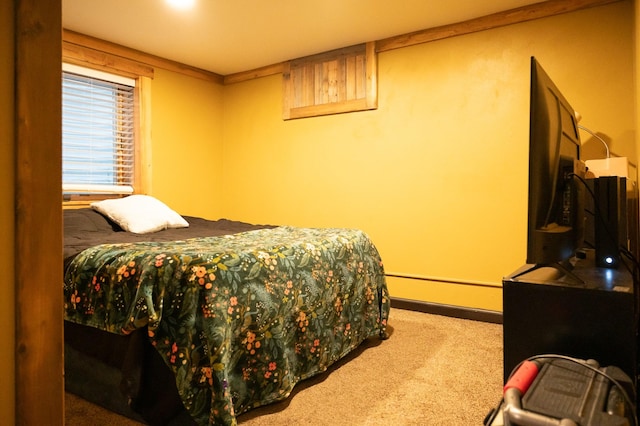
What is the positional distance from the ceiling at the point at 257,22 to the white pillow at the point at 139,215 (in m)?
1.35

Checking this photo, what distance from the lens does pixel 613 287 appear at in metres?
1.18

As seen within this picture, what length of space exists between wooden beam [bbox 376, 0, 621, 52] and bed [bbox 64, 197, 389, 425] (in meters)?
2.01

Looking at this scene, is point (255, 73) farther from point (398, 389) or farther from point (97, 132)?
point (398, 389)

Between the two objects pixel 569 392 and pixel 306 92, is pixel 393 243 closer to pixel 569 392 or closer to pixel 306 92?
pixel 306 92

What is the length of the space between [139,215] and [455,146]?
2.40 m

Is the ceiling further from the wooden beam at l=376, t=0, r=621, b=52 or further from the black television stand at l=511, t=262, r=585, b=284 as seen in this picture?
the black television stand at l=511, t=262, r=585, b=284

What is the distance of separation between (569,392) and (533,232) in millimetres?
479

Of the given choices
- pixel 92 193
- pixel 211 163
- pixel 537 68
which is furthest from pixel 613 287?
pixel 211 163

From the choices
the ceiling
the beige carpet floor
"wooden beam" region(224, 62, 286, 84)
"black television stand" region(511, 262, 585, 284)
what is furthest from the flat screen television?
"wooden beam" region(224, 62, 286, 84)

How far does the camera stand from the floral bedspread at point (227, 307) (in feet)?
4.93

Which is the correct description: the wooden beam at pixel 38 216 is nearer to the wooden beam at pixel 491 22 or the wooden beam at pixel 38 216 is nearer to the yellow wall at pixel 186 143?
the wooden beam at pixel 491 22

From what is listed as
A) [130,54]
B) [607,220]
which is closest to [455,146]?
[607,220]

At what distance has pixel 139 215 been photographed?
2939 millimetres

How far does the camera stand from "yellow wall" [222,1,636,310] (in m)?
2.73
